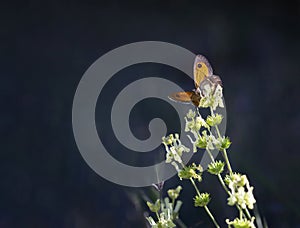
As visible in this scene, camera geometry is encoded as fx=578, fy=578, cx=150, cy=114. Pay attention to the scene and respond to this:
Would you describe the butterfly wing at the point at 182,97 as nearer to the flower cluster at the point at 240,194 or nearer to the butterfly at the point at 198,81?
the butterfly at the point at 198,81

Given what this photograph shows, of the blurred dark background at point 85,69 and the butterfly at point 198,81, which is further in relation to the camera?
the blurred dark background at point 85,69

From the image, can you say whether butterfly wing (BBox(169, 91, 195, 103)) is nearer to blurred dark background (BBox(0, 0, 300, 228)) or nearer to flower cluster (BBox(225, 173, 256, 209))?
flower cluster (BBox(225, 173, 256, 209))

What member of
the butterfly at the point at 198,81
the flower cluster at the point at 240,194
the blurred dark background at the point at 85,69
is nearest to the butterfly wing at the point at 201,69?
the butterfly at the point at 198,81

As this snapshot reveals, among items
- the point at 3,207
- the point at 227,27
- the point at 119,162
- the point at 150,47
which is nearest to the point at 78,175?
the point at 119,162

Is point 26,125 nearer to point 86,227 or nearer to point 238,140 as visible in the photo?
point 86,227

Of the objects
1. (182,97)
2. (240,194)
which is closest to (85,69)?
(182,97)

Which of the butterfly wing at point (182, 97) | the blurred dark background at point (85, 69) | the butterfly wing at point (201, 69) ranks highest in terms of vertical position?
the blurred dark background at point (85, 69)

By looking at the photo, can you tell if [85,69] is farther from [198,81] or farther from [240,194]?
[240,194]

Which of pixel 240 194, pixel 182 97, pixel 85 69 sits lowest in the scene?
pixel 240 194

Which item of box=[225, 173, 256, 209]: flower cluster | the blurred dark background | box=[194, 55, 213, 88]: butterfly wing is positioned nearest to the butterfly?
box=[194, 55, 213, 88]: butterfly wing
